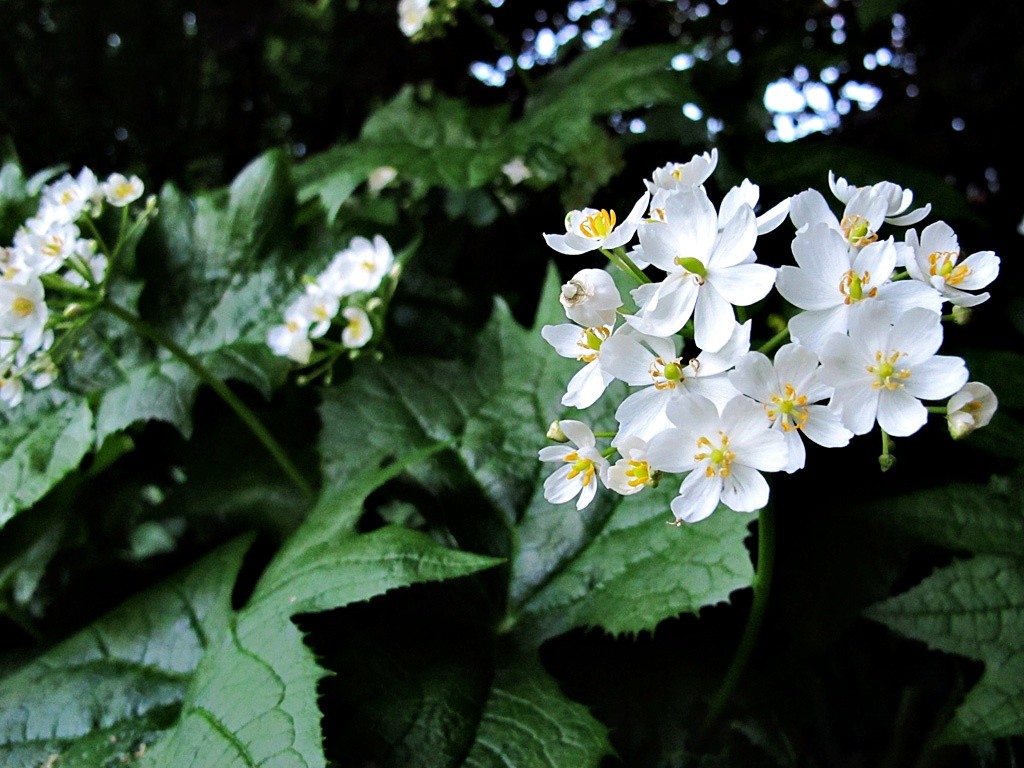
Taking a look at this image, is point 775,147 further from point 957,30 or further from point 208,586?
point 208,586

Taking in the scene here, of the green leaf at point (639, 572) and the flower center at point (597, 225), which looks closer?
the flower center at point (597, 225)

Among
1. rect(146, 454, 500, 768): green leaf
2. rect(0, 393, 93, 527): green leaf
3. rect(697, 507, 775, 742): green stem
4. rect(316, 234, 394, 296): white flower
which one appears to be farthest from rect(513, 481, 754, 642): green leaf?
rect(0, 393, 93, 527): green leaf

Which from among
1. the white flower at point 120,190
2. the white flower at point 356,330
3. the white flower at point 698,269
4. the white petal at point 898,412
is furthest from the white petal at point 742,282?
the white flower at point 120,190

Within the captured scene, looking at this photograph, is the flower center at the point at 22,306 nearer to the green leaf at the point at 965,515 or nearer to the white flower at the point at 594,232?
the white flower at the point at 594,232

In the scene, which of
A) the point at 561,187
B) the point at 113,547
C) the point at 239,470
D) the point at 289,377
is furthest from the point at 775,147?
the point at 113,547

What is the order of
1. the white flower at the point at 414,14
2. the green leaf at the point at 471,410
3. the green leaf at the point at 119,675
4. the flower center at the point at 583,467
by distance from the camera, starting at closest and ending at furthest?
the flower center at the point at 583,467 < the green leaf at the point at 119,675 < the green leaf at the point at 471,410 < the white flower at the point at 414,14

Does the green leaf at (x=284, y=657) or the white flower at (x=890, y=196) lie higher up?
the white flower at (x=890, y=196)

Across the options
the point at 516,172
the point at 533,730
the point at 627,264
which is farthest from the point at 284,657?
the point at 516,172
